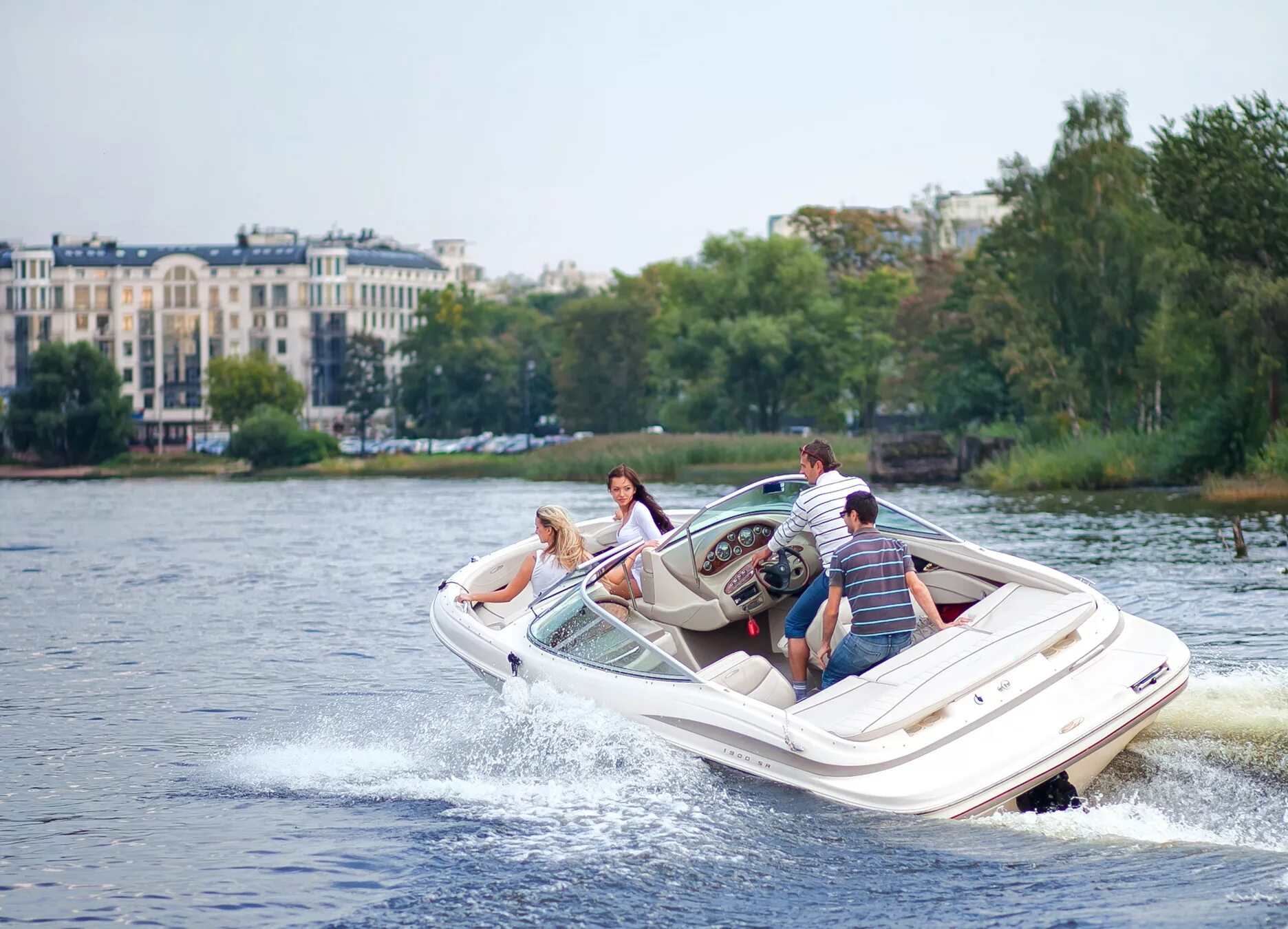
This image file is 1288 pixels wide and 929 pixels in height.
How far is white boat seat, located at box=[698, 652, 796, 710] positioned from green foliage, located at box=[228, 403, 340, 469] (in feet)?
263

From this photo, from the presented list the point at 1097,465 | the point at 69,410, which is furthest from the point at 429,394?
the point at 1097,465

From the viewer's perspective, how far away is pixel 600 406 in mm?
99500

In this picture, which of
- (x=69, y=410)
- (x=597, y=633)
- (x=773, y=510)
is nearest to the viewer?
(x=597, y=633)

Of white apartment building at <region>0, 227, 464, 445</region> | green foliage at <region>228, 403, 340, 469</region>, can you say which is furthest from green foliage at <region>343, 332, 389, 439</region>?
green foliage at <region>228, 403, 340, 469</region>

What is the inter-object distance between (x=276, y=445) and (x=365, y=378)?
132 ft

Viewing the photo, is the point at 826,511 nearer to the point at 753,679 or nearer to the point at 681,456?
the point at 753,679

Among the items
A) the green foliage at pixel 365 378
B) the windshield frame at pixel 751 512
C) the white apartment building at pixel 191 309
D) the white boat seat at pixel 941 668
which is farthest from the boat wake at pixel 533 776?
the white apartment building at pixel 191 309

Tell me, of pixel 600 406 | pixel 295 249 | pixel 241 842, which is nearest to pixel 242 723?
pixel 241 842

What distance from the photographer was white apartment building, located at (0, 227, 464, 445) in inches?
5832

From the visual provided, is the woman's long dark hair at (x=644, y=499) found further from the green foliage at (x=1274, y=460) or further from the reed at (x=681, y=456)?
the reed at (x=681, y=456)

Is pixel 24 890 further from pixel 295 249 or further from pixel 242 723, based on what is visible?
pixel 295 249

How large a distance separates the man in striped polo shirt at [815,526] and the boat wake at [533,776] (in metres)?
1.12

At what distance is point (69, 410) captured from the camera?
92875 mm

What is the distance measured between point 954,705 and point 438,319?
381 feet
